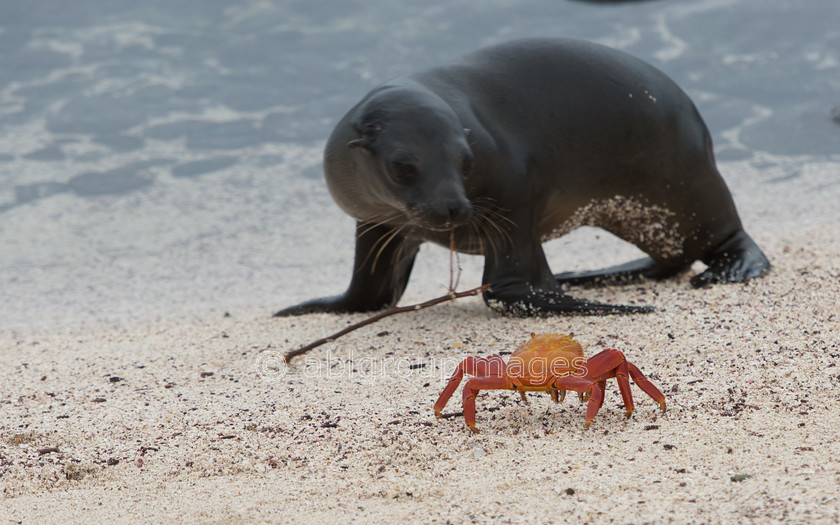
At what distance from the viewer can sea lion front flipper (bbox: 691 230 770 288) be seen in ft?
16.8

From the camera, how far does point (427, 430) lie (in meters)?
3.11

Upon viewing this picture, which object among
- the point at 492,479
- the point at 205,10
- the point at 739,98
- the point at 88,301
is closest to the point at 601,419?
the point at 492,479

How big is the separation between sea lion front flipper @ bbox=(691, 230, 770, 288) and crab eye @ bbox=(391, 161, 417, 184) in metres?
1.97

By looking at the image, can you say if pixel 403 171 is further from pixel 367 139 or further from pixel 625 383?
pixel 625 383

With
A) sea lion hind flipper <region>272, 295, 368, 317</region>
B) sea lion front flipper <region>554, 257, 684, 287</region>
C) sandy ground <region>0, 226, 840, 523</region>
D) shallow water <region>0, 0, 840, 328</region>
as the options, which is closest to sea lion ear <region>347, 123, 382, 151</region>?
sandy ground <region>0, 226, 840, 523</region>

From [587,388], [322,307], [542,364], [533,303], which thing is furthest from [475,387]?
[322,307]

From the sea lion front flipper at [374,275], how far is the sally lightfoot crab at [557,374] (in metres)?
2.11

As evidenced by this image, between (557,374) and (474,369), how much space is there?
0.90 feet

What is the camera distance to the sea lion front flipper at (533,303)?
453 cm

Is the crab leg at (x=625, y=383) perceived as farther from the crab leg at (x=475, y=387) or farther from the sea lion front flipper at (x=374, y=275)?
the sea lion front flipper at (x=374, y=275)

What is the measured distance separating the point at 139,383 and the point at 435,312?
1583 millimetres

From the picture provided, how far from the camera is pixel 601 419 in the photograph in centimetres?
308

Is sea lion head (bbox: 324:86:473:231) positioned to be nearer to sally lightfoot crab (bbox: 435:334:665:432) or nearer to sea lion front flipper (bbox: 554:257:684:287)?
sally lightfoot crab (bbox: 435:334:665:432)

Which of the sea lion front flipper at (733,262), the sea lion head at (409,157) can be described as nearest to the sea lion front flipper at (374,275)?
the sea lion head at (409,157)
